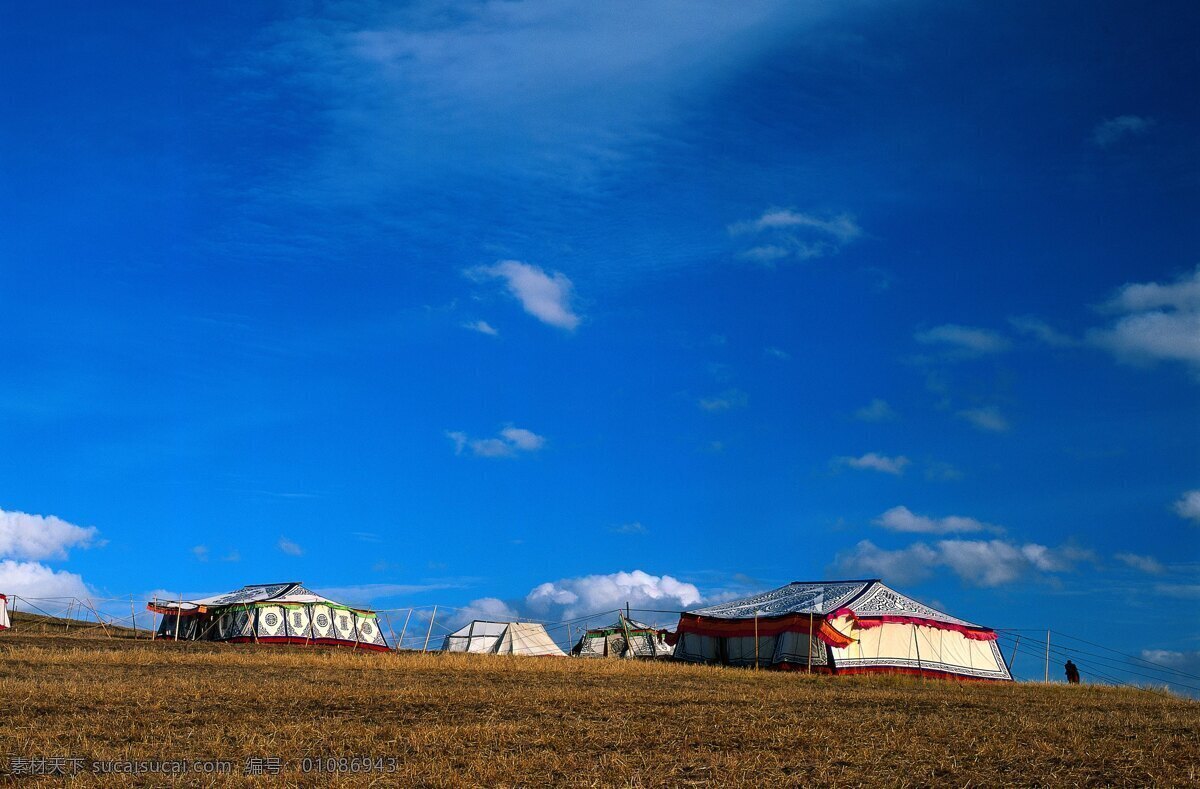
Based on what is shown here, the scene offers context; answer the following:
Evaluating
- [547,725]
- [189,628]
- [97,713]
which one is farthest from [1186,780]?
[189,628]

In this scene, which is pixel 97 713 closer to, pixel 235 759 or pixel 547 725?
pixel 235 759

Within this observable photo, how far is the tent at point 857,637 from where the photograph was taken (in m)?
40.9

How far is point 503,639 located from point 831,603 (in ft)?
71.5

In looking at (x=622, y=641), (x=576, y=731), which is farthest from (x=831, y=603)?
(x=576, y=731)

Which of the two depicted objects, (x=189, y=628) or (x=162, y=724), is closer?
(x=162, y=724)

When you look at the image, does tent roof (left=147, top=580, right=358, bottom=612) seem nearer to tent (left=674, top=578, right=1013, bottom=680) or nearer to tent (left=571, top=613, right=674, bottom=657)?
tent (left=571, top=613, right=674, bottom=657)

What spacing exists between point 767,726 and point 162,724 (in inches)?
372

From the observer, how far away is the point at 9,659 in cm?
3117

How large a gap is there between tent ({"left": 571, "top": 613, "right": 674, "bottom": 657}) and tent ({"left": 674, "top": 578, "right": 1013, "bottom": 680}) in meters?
12.9

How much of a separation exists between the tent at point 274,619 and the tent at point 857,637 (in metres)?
22.9

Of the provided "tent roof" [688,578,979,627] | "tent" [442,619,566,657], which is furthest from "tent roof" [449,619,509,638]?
"tent roof" [688,578,979,627]

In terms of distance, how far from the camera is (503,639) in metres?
57.9

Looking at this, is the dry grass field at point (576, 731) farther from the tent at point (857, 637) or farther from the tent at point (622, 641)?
the tent at point (622, 641)

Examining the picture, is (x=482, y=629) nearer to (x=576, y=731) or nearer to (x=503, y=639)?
(x=503, y=639)
